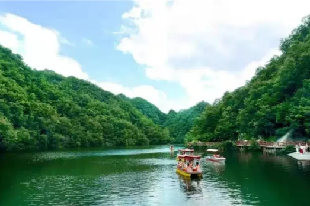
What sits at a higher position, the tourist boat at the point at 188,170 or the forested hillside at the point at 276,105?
the forested hillside at the point at 276,105

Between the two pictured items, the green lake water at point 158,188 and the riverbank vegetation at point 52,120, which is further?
the riverbank vegetation at point 52,120

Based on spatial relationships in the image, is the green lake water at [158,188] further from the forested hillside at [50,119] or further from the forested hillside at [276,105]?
the forested hillside at [50,119]

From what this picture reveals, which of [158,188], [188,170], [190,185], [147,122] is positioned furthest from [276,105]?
[147,122]

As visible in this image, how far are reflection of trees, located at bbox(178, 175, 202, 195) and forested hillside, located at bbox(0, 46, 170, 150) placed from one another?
61.3 meters

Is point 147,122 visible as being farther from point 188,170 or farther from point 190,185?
point 190,185

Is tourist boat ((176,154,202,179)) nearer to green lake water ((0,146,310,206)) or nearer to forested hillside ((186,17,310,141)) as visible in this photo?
green lake water ((0,146,310,206))

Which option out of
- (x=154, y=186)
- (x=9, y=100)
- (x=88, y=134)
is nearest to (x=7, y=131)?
(x=9, y=100)

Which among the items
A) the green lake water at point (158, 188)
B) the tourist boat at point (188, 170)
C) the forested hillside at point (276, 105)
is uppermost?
the forested hillside at point (276, 105)

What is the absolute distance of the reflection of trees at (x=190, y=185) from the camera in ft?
94.7

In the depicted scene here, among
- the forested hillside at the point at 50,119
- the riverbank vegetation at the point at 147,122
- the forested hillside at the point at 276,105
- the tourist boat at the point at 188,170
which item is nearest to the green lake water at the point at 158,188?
the tourist boat at the point at 188,170

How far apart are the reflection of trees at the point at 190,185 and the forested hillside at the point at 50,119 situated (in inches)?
2413

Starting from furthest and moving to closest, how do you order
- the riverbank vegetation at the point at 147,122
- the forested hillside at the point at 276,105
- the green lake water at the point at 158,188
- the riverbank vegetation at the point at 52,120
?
the riverbank vegetation at the point at 52,120, the riverbank vegetation at the point at 147,122, the forested hillside at the point at 276,105, the green lake water at the point at 158,188

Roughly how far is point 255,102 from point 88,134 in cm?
7459

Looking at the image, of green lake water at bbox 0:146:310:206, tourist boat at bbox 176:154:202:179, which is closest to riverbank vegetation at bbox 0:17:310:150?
green lake water at bbox 0:146:310:206
